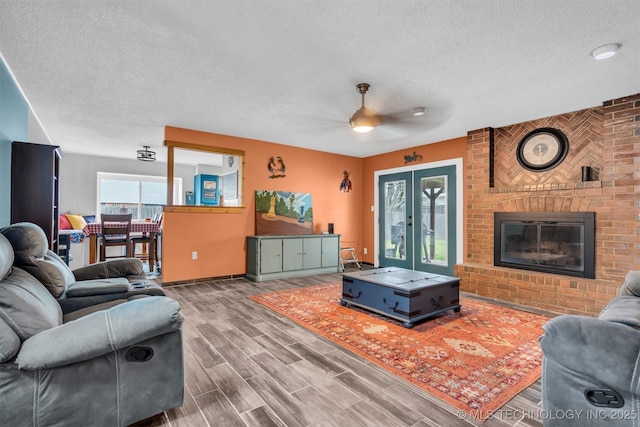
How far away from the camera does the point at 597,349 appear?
1.22 m

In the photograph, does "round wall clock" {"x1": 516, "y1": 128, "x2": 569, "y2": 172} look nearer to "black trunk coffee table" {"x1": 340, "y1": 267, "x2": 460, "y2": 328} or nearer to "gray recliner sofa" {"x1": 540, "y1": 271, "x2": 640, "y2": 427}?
"black trunk coffee table" {"x1": 340, "y1": 267, "x2": 460, "y2": 328}

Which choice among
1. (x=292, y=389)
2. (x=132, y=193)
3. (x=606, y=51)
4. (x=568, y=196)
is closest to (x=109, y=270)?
(x=292, y=389)

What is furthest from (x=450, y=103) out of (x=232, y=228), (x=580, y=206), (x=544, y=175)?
(x=232, y=228)

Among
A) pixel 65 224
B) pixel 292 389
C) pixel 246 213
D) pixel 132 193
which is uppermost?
pixel 132 193

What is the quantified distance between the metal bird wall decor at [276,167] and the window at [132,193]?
332cm

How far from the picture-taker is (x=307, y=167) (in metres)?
6.25

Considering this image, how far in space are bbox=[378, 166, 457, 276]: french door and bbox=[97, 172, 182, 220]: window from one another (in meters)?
5.23

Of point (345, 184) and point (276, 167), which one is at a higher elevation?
point (276, 167)

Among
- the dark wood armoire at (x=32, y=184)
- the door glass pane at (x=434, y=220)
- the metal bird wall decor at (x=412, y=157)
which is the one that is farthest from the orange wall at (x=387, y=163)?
the dark wood armoire at (x=32, y=184)

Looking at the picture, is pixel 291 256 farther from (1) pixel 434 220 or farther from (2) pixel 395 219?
(1) pixel 434 220

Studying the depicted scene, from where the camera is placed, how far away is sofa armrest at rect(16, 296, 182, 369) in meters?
1.32

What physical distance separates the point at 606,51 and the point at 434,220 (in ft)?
11.4

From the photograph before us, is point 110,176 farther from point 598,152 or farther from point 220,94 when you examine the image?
point 598,152

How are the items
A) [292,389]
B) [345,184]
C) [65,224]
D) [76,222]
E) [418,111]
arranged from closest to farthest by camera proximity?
[292,389] → [418,111] → [65,224] → [76,222] → [345,184]
